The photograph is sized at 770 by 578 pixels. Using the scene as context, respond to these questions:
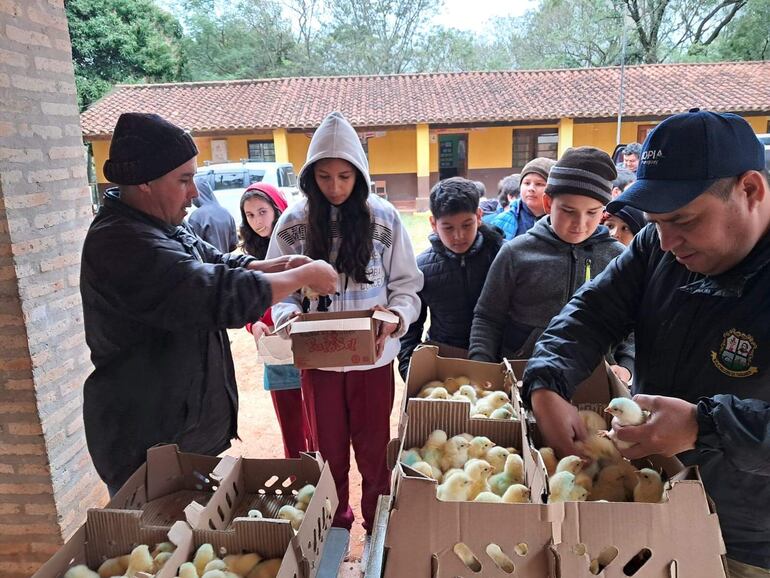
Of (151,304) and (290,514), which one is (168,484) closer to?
(290,514)

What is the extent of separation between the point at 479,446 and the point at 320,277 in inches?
31.8

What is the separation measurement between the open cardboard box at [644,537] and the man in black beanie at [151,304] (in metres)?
1.09

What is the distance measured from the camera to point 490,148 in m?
17.5

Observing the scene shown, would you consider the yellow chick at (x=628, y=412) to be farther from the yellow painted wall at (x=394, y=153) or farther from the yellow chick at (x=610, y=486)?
the yellow painted wall at (x=394, y=153)

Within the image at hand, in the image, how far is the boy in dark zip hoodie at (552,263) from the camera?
2.19m

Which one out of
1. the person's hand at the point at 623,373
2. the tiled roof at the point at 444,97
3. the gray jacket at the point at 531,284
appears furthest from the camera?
the tiled roof at the point at 444,97

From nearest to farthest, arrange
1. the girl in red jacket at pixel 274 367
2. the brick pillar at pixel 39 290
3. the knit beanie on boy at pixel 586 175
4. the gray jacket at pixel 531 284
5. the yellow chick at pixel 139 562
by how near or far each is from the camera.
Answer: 1. the yellow chick at pixel 139 562
2. the knit beanie on boy at pixel 586 175
3. the gray jacket at pixel 531 284
4. the brick pillar at pixel 39 290
5. the girl in red jacket at pixel 274 367

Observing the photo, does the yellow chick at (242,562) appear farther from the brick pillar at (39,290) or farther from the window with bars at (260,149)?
the window with bars at (260,149)

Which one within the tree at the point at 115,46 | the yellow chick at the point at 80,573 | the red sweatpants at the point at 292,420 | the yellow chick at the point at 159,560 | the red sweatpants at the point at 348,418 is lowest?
the red sweatpants at the point at 292,420

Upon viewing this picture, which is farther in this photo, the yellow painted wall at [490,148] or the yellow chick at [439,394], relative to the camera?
the yellow painted wall at [490,148]

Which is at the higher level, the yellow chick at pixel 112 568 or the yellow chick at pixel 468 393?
the yellow chick at pixel 468 393

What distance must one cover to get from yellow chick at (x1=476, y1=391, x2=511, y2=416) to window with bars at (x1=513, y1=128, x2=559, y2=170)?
1610 cm

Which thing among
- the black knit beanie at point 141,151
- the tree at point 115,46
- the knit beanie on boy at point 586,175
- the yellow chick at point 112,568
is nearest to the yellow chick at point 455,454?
the yellow chick at point 112,568

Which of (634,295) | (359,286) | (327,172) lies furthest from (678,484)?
(327,172)
